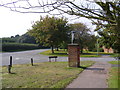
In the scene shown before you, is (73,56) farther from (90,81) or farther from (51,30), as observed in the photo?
(51,30)

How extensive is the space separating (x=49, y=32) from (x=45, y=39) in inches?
61.4

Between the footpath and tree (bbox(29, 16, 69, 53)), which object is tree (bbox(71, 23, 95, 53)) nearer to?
tree (bbox(29, 16, 69, 53))

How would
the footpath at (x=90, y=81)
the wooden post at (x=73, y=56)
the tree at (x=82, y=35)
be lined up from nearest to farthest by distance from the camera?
the footpath at (x=90, y=81) < the wooden post at (x=73, y=56) < the tree at (x=82, y=35)

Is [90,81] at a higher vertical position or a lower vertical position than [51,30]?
lower

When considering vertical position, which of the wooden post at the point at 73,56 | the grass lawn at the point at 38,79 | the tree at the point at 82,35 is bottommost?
the grass lawn at the point at 38,79

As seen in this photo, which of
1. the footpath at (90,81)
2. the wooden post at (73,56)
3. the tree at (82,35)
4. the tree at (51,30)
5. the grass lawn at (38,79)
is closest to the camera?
the footpath at (90,81)

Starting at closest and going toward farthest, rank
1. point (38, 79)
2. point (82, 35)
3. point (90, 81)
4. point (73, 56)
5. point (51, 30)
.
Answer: point (90, 81), point (38, 79), point (73, 56), point (51, 30), point (82, 35)

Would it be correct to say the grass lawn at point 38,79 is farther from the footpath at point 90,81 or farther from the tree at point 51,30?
the tree at point 51,30

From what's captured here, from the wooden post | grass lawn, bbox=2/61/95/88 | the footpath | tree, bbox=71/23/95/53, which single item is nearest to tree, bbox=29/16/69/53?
tree, bbox=71/23/95/53

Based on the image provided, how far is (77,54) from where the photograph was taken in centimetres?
1413

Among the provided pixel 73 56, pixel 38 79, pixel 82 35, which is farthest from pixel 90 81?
pixel 82 35

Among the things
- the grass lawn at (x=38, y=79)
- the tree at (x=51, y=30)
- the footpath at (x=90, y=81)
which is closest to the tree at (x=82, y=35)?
the tree at (x=51, y=30)

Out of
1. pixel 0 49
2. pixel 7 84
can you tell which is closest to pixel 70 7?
pixel 7 84

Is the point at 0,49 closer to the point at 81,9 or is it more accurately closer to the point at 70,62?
the point at 70,62
